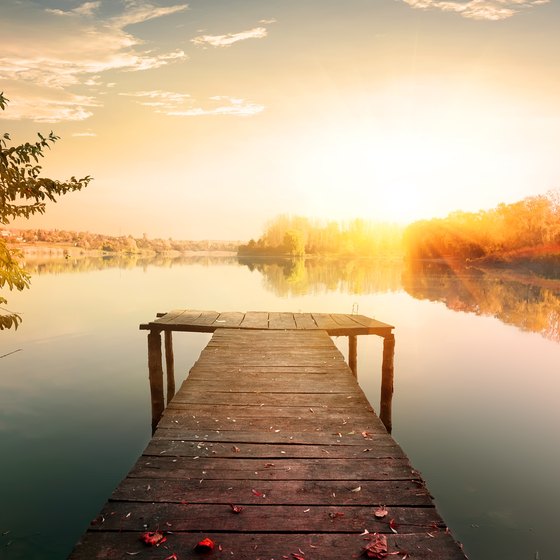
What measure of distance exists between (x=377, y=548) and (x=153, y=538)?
160 cm

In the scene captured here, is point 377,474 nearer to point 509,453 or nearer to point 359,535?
point 359,535

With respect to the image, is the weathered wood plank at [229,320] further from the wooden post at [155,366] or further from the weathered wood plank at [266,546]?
the weathered wood plank at [266,546]

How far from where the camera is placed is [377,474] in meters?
4.13

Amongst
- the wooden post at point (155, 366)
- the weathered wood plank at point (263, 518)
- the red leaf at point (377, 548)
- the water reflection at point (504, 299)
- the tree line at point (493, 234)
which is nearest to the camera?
the red leaf at point (377, 548)

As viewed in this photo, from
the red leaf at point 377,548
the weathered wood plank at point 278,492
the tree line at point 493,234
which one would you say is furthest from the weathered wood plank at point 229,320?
the tree line at point 493,234

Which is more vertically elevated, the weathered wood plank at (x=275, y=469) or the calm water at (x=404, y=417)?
the weathered wood plank at (x=275, y=469)

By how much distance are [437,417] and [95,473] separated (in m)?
9.90

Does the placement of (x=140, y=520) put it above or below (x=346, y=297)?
above

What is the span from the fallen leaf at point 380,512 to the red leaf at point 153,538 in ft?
5.43

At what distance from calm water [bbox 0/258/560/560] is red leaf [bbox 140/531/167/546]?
5.93 m

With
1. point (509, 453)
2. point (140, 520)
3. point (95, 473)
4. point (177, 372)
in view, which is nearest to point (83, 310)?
point (177, 372)

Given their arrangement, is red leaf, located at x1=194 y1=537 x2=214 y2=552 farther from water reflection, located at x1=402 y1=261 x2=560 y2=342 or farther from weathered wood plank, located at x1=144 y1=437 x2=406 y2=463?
water reflection, located at x1=402 y1=261 x2=560 y2=342

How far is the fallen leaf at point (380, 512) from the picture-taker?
342cm

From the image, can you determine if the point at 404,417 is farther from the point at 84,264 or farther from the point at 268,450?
the point at 84,264
